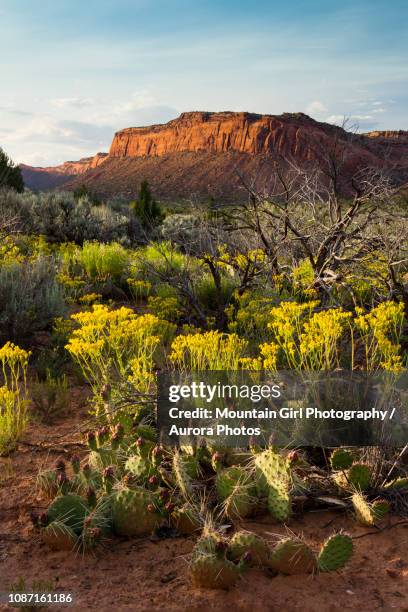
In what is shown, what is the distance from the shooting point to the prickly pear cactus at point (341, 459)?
133 inches

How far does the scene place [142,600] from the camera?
8.34 feet

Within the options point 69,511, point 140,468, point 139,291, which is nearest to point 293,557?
point 140,468

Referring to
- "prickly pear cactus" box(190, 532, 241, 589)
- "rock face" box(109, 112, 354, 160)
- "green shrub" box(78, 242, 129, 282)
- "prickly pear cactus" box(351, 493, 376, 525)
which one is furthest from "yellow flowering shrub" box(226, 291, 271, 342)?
"rock face" box(109, 112, 354, 160)

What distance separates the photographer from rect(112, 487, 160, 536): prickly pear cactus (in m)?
3.01

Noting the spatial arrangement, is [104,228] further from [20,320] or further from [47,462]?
[47,462]

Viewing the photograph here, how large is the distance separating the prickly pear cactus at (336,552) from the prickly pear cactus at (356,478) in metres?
0.54

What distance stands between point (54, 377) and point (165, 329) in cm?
112

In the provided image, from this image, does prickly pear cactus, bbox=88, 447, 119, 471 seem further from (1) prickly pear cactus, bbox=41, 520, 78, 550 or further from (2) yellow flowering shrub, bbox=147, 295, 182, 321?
(2) yellow flowering shrub, bbox=147, 295, 182, 321

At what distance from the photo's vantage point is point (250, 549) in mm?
2732

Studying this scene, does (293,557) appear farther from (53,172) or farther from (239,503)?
(53,172)

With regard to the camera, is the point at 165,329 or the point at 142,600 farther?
the point at 165,329

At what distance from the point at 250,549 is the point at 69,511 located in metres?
0.94

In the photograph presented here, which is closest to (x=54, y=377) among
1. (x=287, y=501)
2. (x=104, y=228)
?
(x=287, y=501)

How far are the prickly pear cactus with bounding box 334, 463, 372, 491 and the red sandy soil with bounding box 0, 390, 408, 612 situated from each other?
0.60ft
